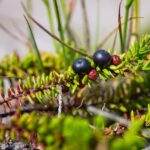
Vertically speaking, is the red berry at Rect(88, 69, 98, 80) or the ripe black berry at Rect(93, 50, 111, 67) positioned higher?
the ripe black berry at Rect(93, 50, 111, 67)

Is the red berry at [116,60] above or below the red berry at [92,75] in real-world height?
above

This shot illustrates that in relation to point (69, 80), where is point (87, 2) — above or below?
above

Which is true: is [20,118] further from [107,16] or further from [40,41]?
[107,16]

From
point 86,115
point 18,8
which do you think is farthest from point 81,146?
point 18,8

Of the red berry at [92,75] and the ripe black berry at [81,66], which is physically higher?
the ripe black berry at [81,66]

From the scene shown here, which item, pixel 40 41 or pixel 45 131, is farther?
pixel 40 41

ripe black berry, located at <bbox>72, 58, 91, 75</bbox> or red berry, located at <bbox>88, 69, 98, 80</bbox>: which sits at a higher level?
ripe black berry, located at <bbox>72, 58, 91, 75</bbox>
